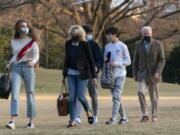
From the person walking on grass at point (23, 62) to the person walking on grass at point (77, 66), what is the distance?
2.09ft

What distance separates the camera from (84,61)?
10.6 meters

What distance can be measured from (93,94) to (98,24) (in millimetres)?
30972

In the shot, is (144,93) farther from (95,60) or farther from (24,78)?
(24,78)

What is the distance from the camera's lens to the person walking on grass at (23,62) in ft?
34.1

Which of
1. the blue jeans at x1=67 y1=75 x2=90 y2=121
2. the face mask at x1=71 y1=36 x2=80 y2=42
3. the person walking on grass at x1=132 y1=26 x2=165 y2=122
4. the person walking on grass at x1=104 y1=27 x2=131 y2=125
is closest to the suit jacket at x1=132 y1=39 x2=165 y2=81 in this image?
the person walking on grass at x1=132 y1=26 x2=165 y2=122

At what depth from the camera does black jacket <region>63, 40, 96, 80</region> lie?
10.6m

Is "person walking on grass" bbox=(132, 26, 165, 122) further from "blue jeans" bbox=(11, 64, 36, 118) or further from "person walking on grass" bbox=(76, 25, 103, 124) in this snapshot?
"blue jeans" bbox=(11, 64, 36, 118)

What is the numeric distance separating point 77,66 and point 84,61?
161 mm

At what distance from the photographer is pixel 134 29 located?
1847 inches

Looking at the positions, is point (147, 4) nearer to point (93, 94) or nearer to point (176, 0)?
point (176, 0)

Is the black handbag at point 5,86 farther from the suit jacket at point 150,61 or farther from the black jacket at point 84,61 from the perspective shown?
the suit jacket at point 150,61

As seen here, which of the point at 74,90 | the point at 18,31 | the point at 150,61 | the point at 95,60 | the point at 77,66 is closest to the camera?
the point at 18,31

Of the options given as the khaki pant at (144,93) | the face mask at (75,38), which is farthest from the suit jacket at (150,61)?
the face mask at (75,38)

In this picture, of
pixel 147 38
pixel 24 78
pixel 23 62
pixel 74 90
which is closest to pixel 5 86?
pixel 24 78
